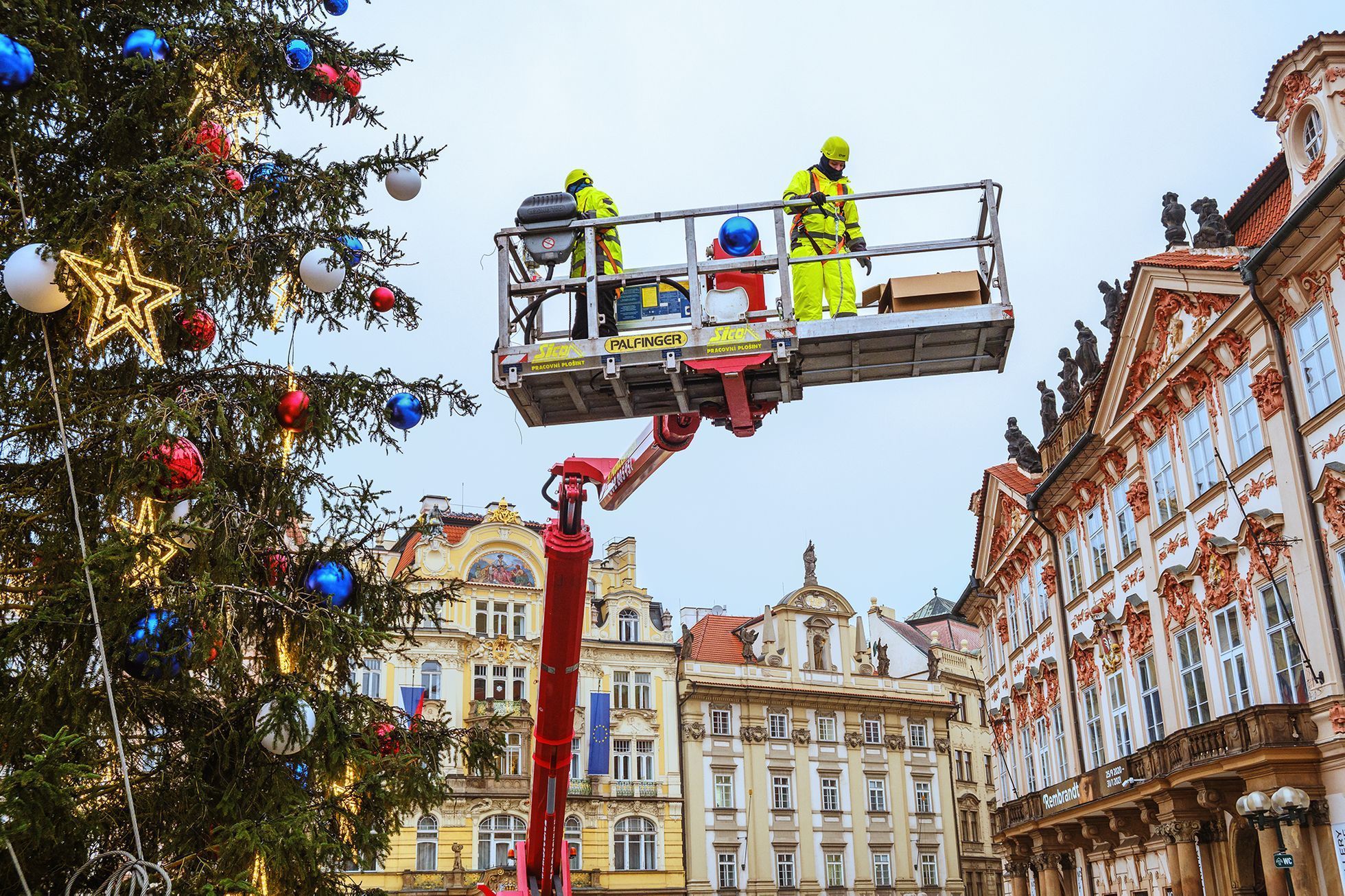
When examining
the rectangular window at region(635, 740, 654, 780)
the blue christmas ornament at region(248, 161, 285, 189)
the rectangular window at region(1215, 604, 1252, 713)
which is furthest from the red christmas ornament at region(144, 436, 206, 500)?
the rectangular window at region(635, 740, 654, 780)

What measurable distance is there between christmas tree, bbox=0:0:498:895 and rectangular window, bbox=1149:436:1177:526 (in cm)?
1532

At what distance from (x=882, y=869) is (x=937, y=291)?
4436cm

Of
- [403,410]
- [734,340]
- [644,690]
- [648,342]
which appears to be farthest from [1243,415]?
[644,690]

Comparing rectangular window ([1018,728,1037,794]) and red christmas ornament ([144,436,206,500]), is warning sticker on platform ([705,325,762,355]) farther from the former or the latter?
rectangular window ([1018,728,1037,794])

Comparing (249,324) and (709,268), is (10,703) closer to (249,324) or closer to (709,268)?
(249,324)

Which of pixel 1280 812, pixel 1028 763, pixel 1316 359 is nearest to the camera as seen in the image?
pixel 1280 812

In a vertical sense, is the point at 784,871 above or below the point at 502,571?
below

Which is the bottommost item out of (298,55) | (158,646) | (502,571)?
(158,646)

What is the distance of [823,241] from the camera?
31.2 ft

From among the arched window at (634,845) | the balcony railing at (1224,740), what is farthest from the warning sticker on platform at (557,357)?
the arched window at (634,845)

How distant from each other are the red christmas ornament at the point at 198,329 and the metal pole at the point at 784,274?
4.42 meters

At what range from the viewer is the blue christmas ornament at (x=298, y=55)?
10.4m

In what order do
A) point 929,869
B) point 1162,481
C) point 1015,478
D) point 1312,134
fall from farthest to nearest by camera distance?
point 929,869, point 1015,478, point 1162,481, point 1312,134

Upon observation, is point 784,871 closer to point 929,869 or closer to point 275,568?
point 929,869
